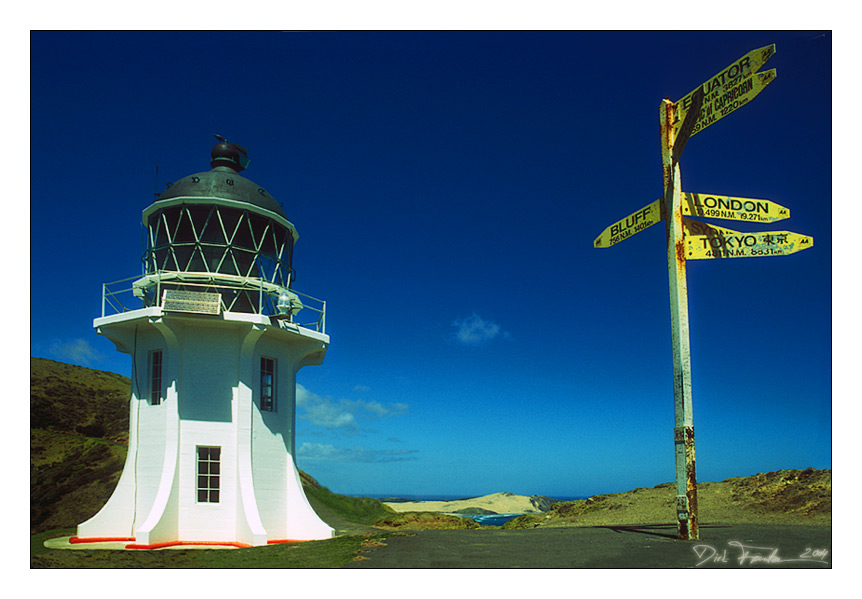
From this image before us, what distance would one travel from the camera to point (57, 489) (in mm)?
13445

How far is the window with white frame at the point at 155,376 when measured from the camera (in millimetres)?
12430

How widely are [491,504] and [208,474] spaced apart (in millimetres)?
15613

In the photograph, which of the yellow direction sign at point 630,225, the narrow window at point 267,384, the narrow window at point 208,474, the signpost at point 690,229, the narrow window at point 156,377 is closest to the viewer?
the signpost at point 690,229

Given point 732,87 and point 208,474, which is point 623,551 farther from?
point 208,474

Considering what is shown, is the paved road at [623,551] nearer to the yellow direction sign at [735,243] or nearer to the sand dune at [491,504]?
the yellow direction sign at [735,243]

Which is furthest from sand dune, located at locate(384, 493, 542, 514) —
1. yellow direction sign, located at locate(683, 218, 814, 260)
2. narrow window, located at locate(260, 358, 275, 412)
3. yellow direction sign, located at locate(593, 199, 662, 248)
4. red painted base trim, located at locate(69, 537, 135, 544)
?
yellow direction sign, located at locate(683, 218, 814, 260)

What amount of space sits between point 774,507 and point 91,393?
17623 mm

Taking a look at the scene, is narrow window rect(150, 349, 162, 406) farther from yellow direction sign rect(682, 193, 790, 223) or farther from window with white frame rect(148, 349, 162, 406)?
yellow direction sign rect(682, 193, 790, 223)

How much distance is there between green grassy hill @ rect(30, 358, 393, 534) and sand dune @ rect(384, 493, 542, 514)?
13.1ft

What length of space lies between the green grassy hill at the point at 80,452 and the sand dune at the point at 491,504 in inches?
157

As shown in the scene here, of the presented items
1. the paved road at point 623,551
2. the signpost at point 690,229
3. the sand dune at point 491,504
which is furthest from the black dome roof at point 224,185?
the sand dune at point 491,504
